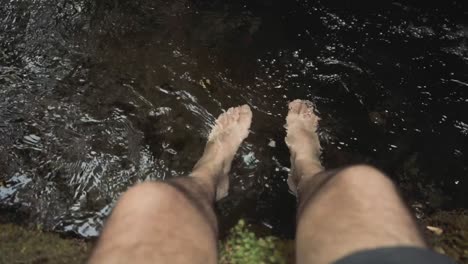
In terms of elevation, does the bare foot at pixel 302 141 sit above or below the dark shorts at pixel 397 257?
below

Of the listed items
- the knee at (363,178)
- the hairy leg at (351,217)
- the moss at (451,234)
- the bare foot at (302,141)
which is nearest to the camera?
the hairy leg at (351,217)

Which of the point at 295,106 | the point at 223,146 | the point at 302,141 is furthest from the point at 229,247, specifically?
the point at 295,106

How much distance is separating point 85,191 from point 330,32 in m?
2.28

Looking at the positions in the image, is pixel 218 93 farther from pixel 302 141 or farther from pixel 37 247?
pixel 37 247

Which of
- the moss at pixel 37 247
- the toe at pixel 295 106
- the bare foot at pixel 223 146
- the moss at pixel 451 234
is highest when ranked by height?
the toe at pixel 295 106

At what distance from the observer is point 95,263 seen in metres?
1.58

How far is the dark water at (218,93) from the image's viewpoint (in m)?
2.87

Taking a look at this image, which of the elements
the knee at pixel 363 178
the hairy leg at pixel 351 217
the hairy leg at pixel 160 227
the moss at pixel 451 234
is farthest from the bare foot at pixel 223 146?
the moss at pixel 451 234

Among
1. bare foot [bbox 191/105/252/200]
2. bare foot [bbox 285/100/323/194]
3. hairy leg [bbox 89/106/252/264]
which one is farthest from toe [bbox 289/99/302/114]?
hairy leg [bbox 89/106/252/264]

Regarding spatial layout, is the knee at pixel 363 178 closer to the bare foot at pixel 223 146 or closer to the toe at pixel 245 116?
the bare foot at pixel 223 146

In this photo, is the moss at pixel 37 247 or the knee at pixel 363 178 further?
the moss at pixel 37 247

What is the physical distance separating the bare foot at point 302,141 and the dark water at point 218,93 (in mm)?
99

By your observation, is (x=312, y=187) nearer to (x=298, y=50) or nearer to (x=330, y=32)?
(x=298, y=50)

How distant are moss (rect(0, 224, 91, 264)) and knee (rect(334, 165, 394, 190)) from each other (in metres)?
1.49
